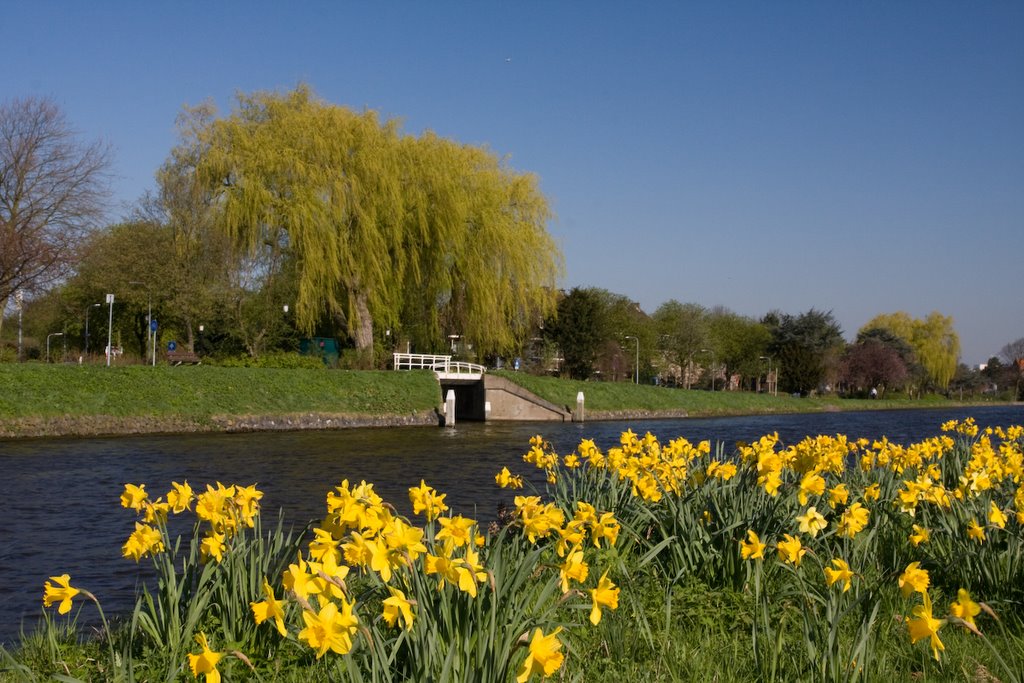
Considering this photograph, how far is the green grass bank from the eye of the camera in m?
30.3

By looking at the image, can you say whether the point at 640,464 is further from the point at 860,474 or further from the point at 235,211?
the point at 235,211

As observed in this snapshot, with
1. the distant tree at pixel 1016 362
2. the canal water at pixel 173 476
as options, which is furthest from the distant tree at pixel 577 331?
the distant tree at pixel 1016 362

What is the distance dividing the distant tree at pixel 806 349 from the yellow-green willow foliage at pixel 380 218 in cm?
5102

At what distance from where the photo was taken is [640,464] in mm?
7211

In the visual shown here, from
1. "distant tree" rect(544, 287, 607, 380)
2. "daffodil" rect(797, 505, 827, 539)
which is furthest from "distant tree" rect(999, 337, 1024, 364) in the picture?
"daffodil" rect(797, 505, 827, 539)

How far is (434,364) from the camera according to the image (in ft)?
152

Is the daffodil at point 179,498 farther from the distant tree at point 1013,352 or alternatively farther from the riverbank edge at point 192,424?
the distant tree at point 1013,352

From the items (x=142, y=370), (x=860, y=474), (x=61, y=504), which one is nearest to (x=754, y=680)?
(x=860, y=474)

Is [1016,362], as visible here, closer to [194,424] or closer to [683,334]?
[683,334]

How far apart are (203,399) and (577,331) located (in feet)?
112

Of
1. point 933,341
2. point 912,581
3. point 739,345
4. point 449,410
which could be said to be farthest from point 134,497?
point 933,341

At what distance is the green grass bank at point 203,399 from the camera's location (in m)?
30.3

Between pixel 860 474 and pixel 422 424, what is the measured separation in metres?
31.0

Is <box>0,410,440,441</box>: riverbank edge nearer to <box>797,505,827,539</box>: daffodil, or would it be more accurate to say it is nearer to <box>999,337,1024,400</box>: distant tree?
<box>797,505,827,539</box>: daffodil
